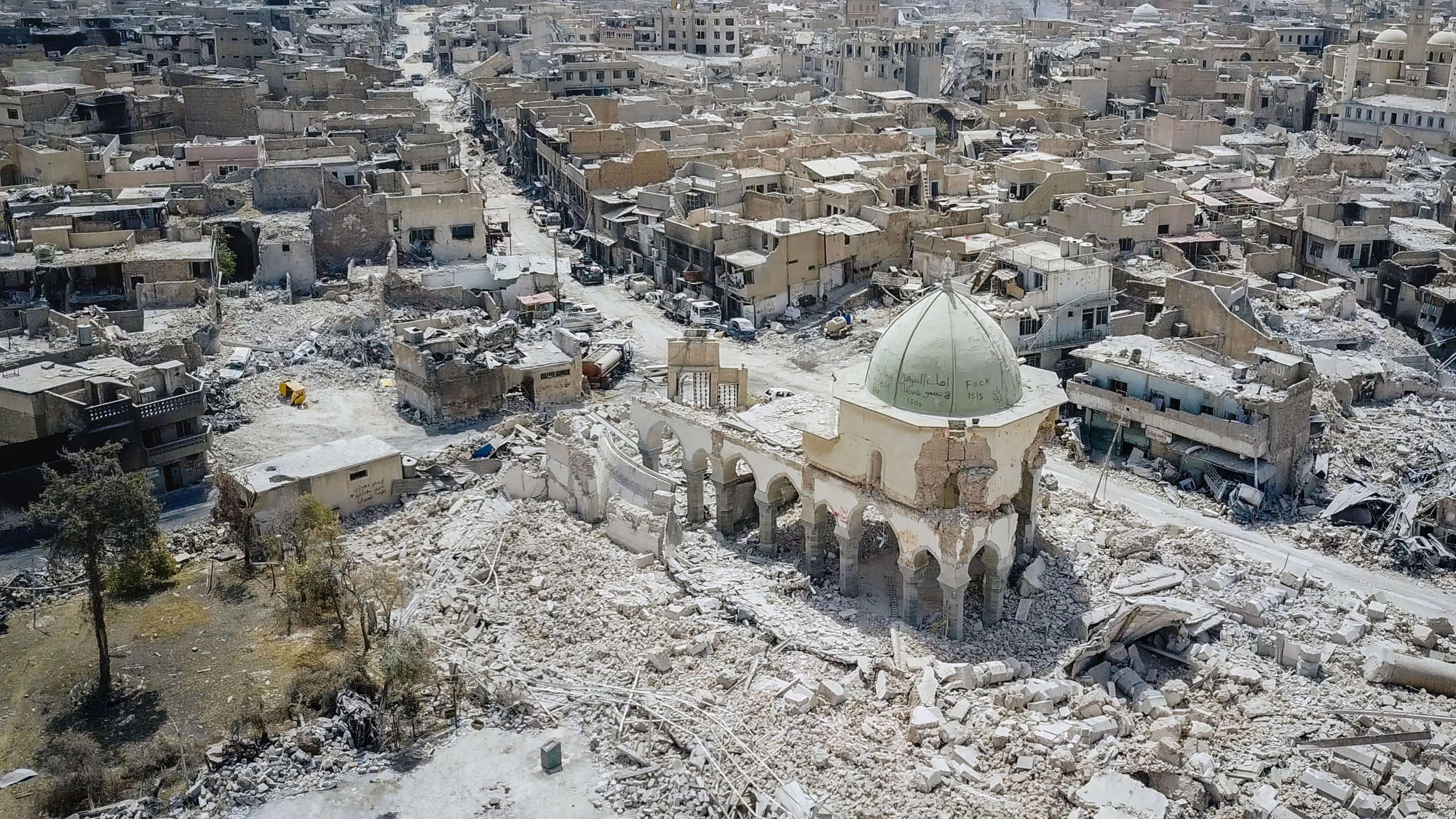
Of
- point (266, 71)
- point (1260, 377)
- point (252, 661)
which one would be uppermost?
point (266, 71)

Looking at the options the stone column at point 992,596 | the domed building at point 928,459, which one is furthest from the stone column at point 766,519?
the stone column at point 992,596

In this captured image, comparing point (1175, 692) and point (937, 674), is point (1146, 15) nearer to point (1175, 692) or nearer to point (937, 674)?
point (1175, 692)

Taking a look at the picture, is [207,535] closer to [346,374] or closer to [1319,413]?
[346,374]

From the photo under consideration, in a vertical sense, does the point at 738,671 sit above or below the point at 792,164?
below

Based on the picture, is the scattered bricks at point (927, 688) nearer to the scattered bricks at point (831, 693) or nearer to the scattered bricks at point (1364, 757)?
the scattered bricks at point (831, 693)

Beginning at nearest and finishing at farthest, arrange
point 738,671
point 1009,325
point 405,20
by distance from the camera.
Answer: point 738,671 < point 1009,325 < point 405,20

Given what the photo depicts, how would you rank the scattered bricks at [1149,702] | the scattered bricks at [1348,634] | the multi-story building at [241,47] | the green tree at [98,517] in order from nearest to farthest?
the scattered bricks at [1149,702] → the green tree at [98,517] → the scattered bricks at [1348,634] → the multi-story building at [241,47]

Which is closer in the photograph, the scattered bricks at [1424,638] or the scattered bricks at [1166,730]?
the scattered bricks at [1166,730]

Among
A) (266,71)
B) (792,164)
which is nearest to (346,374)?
(792,164)
